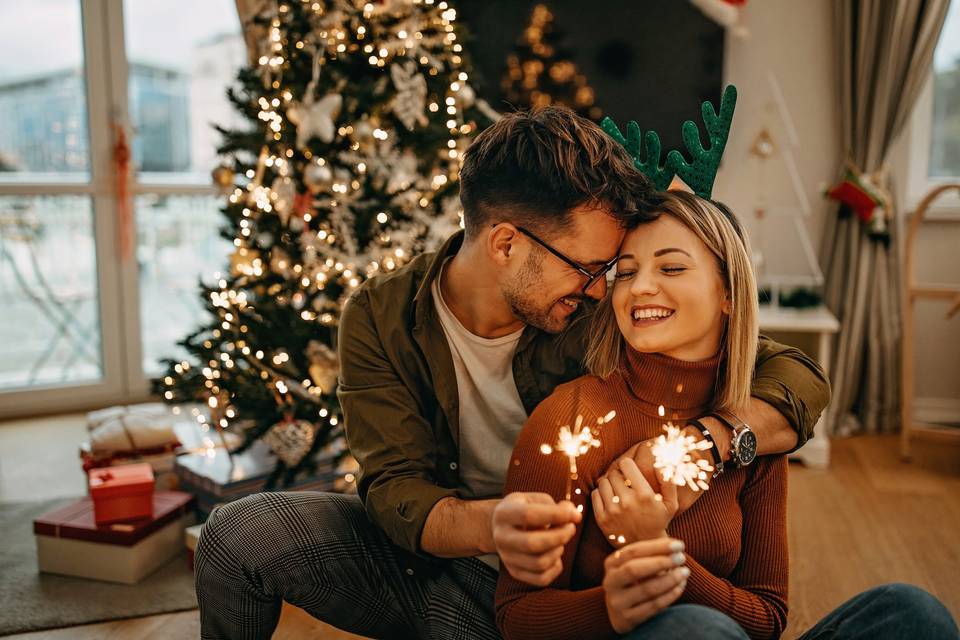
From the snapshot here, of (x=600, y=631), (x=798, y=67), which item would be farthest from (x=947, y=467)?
(x=600, y=631)

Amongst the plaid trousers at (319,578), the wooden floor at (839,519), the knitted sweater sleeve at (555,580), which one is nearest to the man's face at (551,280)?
the knitted sweater sleeve at (555,580)

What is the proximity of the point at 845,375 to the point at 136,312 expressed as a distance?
11.1 ft

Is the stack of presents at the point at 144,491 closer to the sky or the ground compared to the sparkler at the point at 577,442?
closer to the ground

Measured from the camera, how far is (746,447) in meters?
1.38

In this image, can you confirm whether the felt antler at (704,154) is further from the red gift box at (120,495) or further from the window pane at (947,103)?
the window pane at (947,103)

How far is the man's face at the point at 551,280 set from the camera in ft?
5.23

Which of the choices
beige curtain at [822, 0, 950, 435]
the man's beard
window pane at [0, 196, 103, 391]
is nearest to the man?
the man's beard

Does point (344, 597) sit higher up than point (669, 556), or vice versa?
point (669, 556)

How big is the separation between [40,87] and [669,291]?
12.4 ft

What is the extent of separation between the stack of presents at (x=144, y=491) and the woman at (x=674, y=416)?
1.54 metres

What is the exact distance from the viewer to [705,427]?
1.39 meters

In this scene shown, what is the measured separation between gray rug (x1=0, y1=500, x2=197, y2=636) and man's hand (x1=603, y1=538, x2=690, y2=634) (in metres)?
1.60

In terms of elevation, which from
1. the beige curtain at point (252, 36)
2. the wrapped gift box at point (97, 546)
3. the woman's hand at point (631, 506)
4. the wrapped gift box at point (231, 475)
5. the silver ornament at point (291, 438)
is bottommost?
the wrapped gift box at point (97, 546)

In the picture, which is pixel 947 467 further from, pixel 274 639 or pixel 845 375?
pixel 274 639
